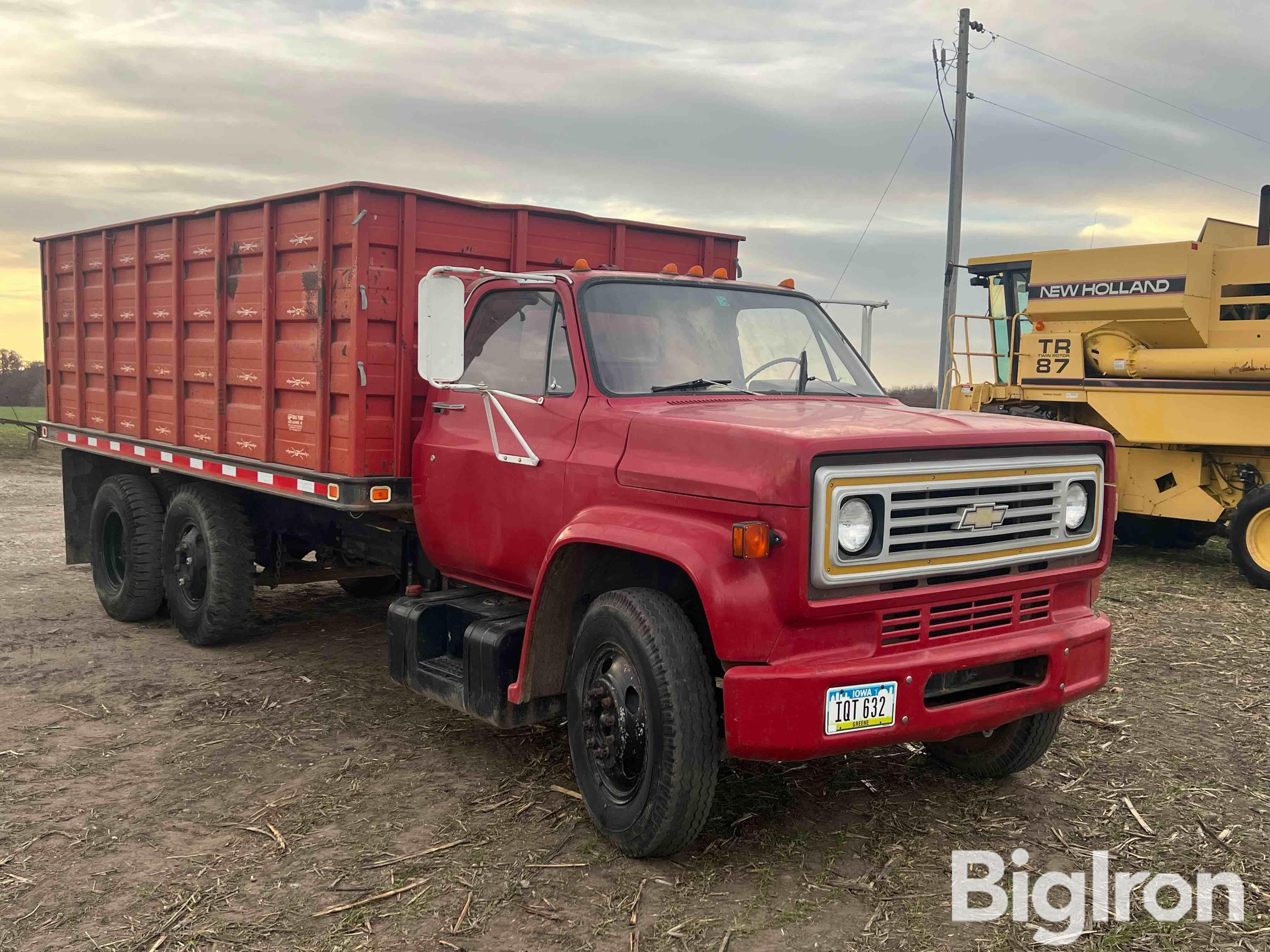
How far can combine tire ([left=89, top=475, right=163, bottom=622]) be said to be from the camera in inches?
316

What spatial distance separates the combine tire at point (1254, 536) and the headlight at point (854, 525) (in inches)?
304

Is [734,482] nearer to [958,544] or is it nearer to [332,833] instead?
[958,544]

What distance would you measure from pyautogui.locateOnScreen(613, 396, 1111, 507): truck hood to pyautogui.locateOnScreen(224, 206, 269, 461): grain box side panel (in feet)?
10.4

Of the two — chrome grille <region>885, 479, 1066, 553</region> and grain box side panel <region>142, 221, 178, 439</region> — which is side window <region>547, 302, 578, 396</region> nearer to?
chrome grille <region>885, 479, 1066, 553</region>

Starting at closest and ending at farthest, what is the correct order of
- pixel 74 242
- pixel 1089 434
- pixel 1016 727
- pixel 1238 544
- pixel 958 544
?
pixel 958 544, pixel 1089 434, pixel 1016 727, pixel 74 242, pixel 1238 544

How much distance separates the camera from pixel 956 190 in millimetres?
19750

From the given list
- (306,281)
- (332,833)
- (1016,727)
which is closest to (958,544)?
(1016,727)

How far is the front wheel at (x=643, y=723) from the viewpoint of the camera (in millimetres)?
3904

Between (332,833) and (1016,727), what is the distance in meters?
2.87

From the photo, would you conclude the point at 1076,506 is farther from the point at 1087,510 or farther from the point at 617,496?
the point at 617,496

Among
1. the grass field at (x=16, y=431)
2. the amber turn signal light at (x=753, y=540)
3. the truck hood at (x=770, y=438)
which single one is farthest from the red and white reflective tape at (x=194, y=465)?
the grass field at (x=16, y=431)

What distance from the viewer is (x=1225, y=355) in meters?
10.7

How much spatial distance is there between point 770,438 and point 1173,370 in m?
8.92
